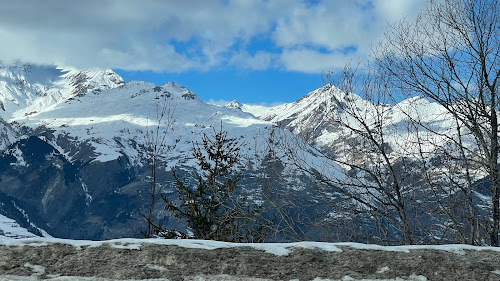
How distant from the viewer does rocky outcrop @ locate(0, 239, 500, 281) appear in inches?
176

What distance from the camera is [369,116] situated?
12398mm

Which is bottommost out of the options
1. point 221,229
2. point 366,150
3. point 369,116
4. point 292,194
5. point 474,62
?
point 221,229

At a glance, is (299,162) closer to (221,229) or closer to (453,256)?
(221,229)

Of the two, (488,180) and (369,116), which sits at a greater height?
(369,116)

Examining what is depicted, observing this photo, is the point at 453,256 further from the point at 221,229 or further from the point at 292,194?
the point at 221,229

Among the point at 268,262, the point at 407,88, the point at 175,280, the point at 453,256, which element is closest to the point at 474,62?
the point at 407,88

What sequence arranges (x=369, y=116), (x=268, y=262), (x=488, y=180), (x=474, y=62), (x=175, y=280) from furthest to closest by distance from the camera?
(x=369, y=116) < (x=474, y=62) < (x=488, y=180) < (x=268, y=262) < (x=175, y=280)

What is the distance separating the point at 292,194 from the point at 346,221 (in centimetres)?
146

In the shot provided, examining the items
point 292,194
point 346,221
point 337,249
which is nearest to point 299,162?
point 292,194

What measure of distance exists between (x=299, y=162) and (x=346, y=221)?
1.72m

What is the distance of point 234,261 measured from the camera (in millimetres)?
4719

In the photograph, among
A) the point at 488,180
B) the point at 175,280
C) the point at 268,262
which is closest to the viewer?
the point at 175,280

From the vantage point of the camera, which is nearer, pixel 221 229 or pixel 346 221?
pixel 346 221

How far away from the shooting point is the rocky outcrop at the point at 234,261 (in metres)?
4.47
